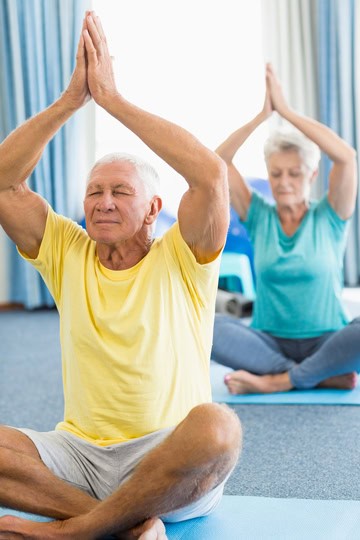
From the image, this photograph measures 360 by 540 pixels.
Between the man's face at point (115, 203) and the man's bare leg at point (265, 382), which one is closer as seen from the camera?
the man's face at point (115, 203)

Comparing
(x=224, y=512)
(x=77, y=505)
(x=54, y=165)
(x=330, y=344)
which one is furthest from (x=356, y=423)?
(x=54, y=165)

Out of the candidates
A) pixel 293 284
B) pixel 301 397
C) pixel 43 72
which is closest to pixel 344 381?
pixel 301 397

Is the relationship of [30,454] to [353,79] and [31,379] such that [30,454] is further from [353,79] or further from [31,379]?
[353,79]

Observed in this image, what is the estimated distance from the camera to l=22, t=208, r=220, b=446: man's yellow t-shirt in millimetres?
1913

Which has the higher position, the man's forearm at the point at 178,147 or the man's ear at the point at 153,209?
the man's forearm at the point at 178,147

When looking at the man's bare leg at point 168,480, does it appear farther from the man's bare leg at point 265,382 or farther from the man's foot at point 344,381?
the man's foot at point 344,381

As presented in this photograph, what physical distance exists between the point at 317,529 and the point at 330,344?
122 cm

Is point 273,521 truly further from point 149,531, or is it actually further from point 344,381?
point 344,381

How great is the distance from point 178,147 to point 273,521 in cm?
91

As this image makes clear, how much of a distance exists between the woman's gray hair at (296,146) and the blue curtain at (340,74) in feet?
8.77

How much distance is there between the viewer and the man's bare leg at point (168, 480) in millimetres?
1742

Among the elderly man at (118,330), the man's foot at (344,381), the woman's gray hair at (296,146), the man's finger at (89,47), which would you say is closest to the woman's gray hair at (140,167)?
the elderly man at (118,330)

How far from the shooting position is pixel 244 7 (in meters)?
5.80

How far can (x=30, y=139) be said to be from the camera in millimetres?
1919
